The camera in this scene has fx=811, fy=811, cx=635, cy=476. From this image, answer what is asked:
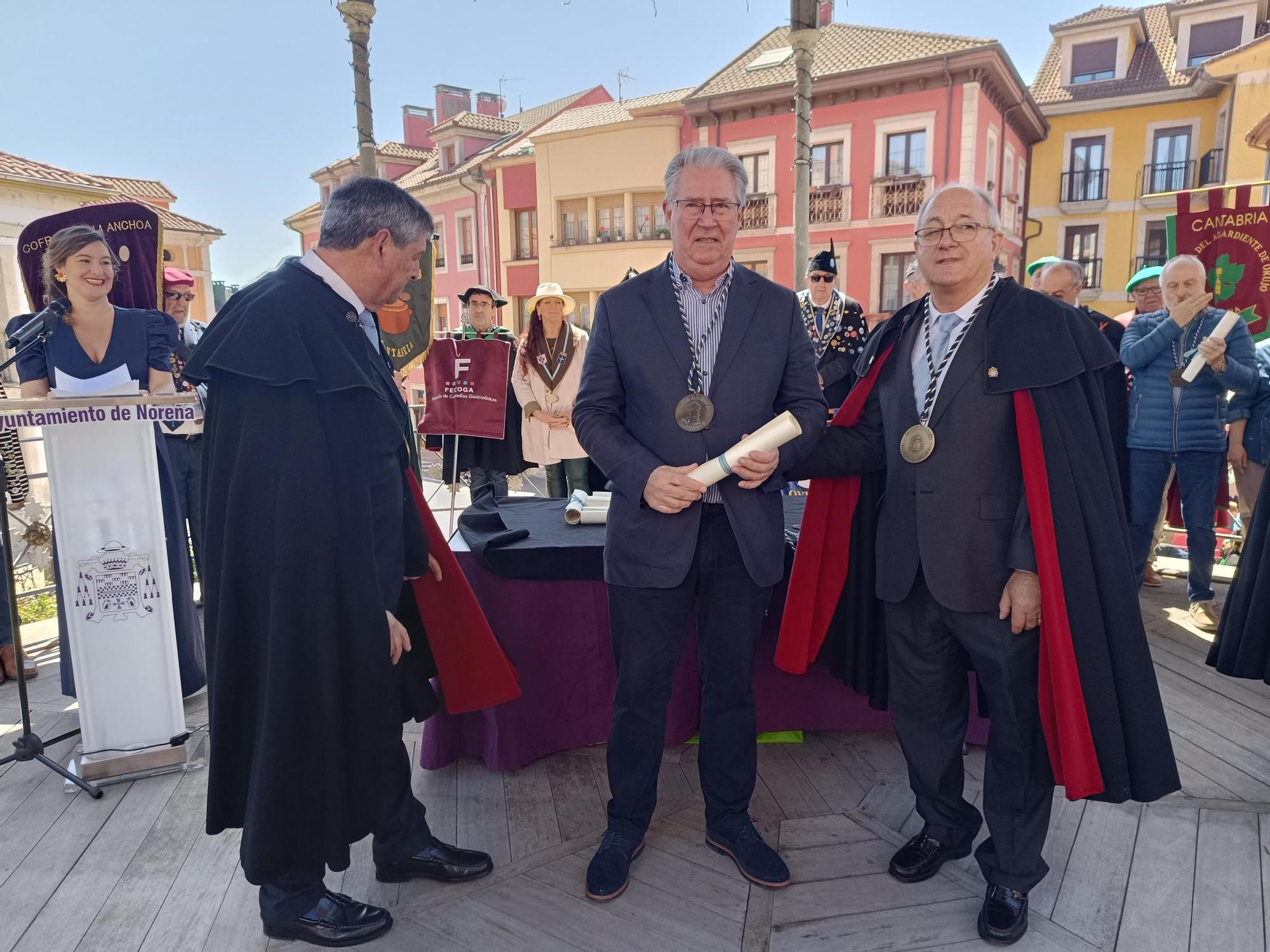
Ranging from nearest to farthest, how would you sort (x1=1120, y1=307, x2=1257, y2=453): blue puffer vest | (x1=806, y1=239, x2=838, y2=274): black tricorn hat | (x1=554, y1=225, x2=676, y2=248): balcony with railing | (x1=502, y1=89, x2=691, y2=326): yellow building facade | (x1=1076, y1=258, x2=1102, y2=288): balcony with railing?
(x1=1120, y1=307, x2=1257, y2=453): blue puffer vest, (x1=806, y1=239, x2=838, y2=274): black tricorn hat, (x1=502, y1=89, x2=691, y2=326): yellow building facade, (x1=1076, y1=258, x2=1102, y2=288): balcony with railing, (x1=554, y1=225, x2=676, y2=248): balcony with railing

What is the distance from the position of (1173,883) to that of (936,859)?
2.11ft

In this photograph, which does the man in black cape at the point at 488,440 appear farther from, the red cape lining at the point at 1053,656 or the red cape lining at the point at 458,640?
the red cape lining at the point at 1053,656

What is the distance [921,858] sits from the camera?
7.64 ft

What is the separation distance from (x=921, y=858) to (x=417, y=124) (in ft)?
101

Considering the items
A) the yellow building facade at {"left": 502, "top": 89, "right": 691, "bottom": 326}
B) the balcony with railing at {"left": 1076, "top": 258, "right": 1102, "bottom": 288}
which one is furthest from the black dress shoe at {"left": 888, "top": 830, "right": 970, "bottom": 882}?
the balcony with railing at {"left": 1076, "top": 258, "right": 1102, "bottom": 288}

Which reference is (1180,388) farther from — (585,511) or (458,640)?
(458,640)

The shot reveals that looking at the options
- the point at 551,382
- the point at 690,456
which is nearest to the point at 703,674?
the point at 690,456

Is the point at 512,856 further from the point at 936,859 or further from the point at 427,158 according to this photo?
the point at 427,158

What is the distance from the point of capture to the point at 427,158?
27.9 metres

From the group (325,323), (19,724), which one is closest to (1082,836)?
(325,323)

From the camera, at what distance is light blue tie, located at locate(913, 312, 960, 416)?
6.98ft

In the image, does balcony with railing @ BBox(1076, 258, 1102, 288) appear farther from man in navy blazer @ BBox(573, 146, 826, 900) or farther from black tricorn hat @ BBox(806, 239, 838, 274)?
man in navy blazer @ BBox(573, 146, 826, 900)

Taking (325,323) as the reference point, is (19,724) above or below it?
below

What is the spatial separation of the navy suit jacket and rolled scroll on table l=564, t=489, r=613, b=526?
2.74 feet
